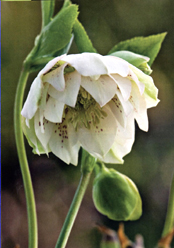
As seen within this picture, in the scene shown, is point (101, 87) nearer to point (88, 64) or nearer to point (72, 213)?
point (88, 64)

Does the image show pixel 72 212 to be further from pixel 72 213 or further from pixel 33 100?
pixel 33 100

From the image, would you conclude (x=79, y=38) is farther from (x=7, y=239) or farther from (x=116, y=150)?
(x=7, y=239)

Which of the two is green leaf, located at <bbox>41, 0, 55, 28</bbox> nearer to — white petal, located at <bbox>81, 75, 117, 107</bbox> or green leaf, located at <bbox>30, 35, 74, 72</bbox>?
green leaf, located at <bbox>30, 35, 74, 72</bbox>

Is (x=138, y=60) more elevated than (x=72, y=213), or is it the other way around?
(x=138, y=60)

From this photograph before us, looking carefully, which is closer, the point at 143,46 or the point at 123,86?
the point at 123,86

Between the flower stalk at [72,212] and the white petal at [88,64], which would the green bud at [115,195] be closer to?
the flower stalk at [72,212]

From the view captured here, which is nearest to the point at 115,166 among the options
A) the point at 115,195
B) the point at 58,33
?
the point at 115,195

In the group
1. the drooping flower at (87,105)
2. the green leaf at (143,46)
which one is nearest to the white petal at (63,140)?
the drooping flower at (87,105)
